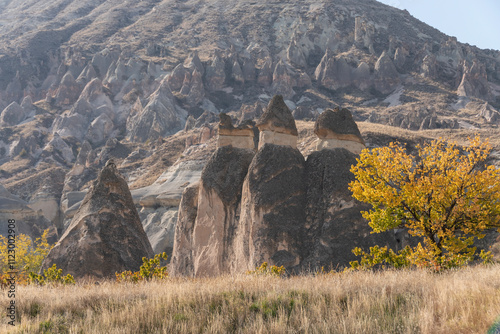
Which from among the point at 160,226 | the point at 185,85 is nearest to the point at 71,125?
the point at 185,85

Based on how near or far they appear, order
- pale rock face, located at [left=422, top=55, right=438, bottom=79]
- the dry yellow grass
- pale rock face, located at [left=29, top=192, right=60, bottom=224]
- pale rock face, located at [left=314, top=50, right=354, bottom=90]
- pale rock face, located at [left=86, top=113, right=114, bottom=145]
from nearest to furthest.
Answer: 1. the dry yellow grass
2. pale rock face, located at [left=29, top=192, right=60, bottom=224]
3. pale rock face, located at [left=86, top=113, right=114, bottom=145]
4. pale rock face, located at [left=422, top=55, right=438, bottom=79]
5. pale rock face, located at [left=314, top=50, right=354, bottom=90]

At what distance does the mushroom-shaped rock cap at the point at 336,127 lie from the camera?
12.7m

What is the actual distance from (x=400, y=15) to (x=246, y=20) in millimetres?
44531

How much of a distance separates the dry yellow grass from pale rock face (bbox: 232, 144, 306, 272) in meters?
3.06

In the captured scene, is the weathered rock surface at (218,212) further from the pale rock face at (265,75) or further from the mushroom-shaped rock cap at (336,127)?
the pale rock face at (265,75)

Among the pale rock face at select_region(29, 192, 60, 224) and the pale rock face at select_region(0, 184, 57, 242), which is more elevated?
the pale rock face at select_region(0, 184, 57, 242)

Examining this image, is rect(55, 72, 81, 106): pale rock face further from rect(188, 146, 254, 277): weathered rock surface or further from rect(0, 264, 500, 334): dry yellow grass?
rect(0, 264, 500, 334): dry yellow grass

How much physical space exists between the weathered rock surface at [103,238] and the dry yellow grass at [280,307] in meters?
3.24

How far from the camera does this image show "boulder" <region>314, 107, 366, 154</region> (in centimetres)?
1266

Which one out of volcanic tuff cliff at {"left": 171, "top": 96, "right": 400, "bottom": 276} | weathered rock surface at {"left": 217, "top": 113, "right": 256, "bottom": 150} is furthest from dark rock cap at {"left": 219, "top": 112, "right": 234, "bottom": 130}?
volcanic tuff cliff at {"left": 171, "top": 96, "right": 400, "bottom": 276}

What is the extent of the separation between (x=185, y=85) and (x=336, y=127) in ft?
262

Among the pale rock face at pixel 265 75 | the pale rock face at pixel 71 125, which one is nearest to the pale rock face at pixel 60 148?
the pale rock face at pixel 71 125

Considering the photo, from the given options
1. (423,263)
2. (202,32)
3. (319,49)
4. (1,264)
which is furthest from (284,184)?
(202,32)

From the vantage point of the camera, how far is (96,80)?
89.8 meters
